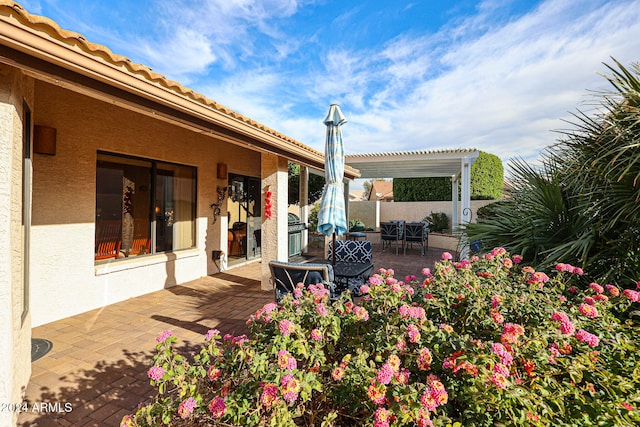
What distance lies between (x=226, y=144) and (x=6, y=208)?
6051mm

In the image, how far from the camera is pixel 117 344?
3785 mm

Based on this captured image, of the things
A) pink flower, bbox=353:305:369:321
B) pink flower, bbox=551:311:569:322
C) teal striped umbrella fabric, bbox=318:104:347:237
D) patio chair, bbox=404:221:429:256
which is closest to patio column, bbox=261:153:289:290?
teal striped umbrella fabric, bbox=318:104:347:237

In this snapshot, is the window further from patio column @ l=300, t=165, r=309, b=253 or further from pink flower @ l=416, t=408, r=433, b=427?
pink flower @ l=416, t=408, r=433, b=427

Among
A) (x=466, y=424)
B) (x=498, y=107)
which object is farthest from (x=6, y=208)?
(x=498, y=107)

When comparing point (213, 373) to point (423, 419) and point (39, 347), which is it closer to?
point (423, 419)

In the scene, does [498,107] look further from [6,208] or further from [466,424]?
[6,208]

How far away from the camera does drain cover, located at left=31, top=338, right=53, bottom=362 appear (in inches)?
136

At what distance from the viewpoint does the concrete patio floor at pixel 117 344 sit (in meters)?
2.64

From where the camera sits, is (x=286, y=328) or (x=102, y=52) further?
(x=102, y=52)

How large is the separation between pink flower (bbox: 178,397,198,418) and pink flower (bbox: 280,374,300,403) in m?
0.45

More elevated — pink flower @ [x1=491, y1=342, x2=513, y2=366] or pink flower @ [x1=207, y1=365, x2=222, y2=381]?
pink flower @ [x1=491, y1=342, x2=513, y2=366]

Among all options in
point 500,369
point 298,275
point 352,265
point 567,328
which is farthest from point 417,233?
point 500,369

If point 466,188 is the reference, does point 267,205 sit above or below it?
below

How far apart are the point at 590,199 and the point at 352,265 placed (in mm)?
3559
